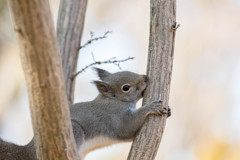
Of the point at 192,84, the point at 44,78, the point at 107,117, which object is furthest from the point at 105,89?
the point at 192,84

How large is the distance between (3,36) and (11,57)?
54 cm

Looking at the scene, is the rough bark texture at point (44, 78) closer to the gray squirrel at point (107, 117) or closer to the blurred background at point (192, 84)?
the gray squirrel at point (107, 117)

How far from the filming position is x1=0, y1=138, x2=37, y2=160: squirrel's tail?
4.11 m

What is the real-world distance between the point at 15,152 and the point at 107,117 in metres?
1.14

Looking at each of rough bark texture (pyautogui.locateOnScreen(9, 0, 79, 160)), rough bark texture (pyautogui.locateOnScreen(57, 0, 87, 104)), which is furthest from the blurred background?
rough bark texture (pyautogui.locateOnScreen(9, 0, 79, 160))

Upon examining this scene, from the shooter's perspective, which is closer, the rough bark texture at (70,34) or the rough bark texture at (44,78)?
the rough bark texture at (44,78)

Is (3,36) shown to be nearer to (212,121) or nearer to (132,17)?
(132,17)

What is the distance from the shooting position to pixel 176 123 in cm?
914

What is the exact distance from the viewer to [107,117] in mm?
4680

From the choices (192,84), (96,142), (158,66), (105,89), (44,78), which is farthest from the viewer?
(192,84)

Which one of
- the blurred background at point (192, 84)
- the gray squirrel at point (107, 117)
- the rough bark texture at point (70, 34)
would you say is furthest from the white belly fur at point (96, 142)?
the blurred background at point (192, 84)

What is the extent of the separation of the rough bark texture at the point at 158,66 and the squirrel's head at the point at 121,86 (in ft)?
2.07

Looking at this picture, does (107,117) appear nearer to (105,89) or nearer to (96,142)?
(96,142)

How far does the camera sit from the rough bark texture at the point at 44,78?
253cm
